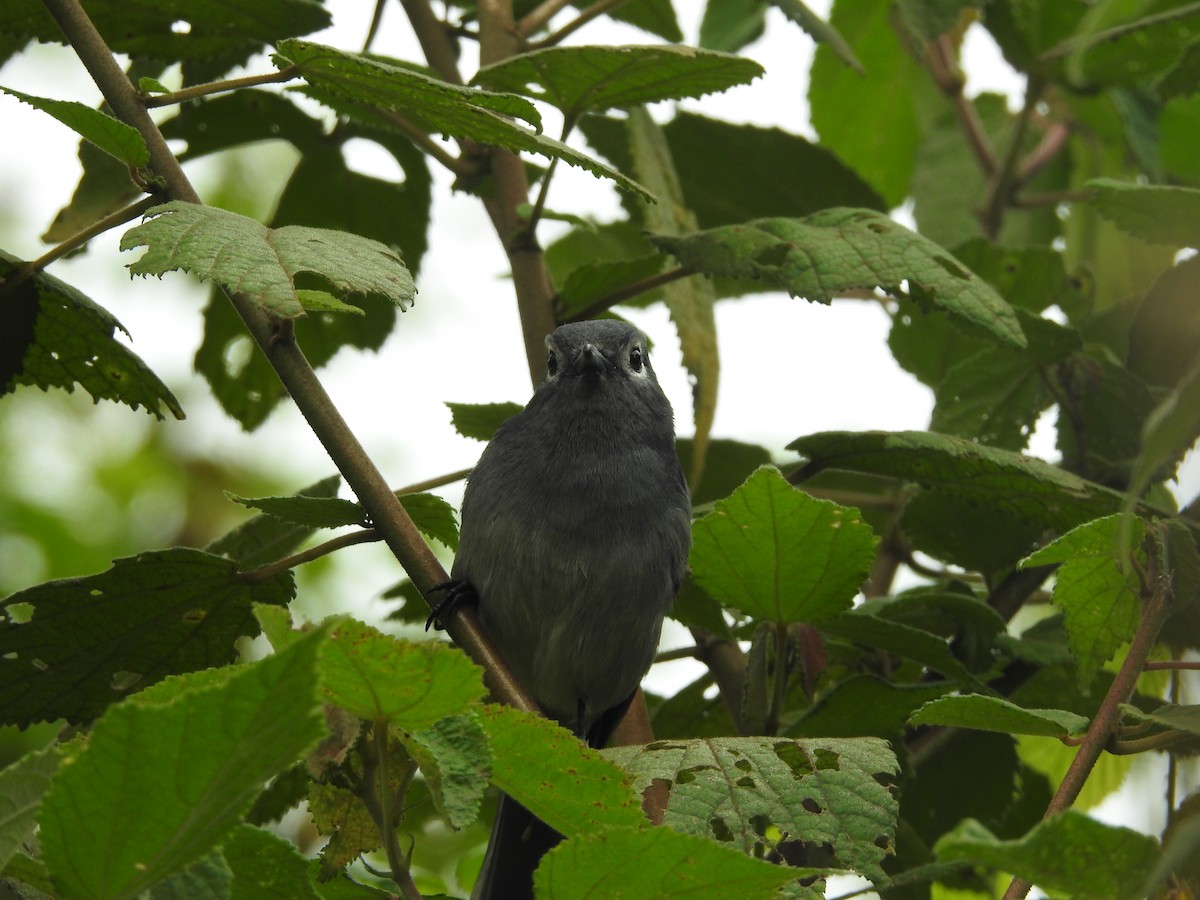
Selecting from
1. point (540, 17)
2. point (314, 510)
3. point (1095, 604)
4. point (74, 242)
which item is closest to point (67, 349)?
point (74, 242)

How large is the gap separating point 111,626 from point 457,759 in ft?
3.65

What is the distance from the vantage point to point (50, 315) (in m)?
Answer: 2.41

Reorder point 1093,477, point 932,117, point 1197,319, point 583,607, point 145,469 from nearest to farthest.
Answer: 1. point 1197,319
2. point 1093,477
3. point 583,607
4. point 932,117
5. point 145,469

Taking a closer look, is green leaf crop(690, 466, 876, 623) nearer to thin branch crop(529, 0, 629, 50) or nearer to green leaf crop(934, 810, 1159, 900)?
green leaf crop(934, 810, 1159, 900)

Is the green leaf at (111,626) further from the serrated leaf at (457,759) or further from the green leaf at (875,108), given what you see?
the green leaf at (875,108)

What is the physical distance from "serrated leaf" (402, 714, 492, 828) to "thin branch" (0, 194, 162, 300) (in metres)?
0.98

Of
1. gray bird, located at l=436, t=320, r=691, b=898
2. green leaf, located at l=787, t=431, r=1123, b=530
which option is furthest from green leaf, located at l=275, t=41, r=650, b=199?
gray bird, located at l=436, t=320, r=691, b=898

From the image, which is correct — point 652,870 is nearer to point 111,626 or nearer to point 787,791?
point 787,791

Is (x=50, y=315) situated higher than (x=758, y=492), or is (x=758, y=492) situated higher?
(x=50, y=315)

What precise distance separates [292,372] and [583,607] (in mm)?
1608

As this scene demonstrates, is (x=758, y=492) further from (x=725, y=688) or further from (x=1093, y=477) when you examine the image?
(x=1093, y=477)

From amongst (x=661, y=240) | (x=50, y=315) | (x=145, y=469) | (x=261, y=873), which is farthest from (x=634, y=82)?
(x=145, y=469)

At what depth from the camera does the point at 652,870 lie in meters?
1.35

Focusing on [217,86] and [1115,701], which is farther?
[217,86]
